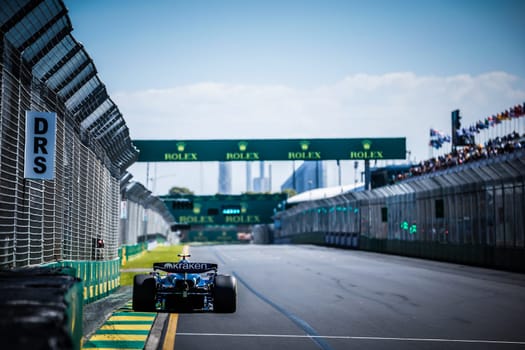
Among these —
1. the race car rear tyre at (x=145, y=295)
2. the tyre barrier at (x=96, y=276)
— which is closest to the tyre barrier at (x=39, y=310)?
the race car rear tyre at (x=145, y=295)

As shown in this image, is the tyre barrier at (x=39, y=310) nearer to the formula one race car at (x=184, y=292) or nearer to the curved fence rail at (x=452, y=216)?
the formula one race car at (x=184, y=292)

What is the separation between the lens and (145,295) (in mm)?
11469

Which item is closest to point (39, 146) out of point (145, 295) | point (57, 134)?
point (57, 134)

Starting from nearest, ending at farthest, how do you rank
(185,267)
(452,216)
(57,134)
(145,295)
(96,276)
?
(145,295) < (185,267) < (57,134) < (96,276) < (452,216)

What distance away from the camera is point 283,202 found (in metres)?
119

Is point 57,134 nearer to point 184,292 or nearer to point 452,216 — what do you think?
point 184,292

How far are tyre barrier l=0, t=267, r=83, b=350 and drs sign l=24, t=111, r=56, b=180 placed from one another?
2.53 metres

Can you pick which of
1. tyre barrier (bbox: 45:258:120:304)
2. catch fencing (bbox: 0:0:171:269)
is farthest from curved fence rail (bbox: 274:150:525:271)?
catch fencing (bbox: 0:0:171:269)

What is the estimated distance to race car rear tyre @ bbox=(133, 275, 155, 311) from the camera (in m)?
11.5

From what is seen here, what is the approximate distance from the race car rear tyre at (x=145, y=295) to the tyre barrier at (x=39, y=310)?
392 centimetres

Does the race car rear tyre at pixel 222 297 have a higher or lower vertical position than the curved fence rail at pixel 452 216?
lower

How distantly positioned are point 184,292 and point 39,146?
303 cm

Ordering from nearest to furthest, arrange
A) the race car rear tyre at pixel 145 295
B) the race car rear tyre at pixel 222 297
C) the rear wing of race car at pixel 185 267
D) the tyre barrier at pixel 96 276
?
the race car rear tyre at pixel 222 297 < the race car rear tyre at pixel 145 295 < the rear wing of race car at pixel 185 267 < the tyre barrier at pixel 96 276

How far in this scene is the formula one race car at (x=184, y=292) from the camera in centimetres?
1131
